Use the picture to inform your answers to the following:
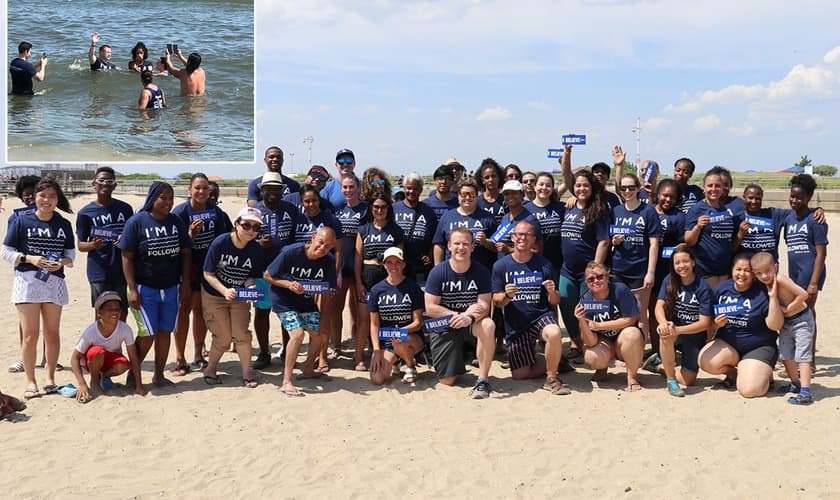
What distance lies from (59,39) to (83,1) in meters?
2.92

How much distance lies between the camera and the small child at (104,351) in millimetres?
6711

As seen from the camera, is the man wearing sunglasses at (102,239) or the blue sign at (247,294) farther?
the man wearing sunglasses at (102,239)

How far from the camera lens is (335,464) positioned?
541 cm

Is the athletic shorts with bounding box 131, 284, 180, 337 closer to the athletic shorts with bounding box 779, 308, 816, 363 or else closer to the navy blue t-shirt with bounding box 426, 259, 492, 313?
the navy blue t-shirt with bounding box 426, 259, 492, 313

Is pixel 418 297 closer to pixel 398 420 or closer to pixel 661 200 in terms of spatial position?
pixel 398 420

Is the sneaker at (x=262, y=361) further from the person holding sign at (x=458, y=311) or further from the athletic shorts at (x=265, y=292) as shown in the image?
the person holding sign at (x=458, y=311)

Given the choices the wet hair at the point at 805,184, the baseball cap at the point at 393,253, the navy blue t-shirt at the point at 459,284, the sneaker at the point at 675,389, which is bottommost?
the sneaker at the point at 675,389

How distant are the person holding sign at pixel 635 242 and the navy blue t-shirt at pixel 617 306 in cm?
50

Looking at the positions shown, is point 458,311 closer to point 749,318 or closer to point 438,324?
point 438,324

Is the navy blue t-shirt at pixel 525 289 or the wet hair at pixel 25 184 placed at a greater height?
the wet hair at pixel 25 184

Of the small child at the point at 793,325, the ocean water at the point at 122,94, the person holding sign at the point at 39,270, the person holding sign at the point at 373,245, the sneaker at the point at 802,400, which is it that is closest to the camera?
the sneaker at the point at 802,400

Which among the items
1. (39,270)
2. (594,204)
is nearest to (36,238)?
(39,270)

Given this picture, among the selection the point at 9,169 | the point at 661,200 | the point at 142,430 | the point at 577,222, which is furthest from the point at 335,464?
the point at 9,169

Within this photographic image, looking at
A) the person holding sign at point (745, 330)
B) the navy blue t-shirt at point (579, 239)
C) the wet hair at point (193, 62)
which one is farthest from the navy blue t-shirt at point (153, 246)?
the wet hair at point (193, 62)
